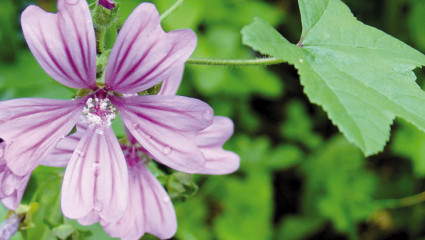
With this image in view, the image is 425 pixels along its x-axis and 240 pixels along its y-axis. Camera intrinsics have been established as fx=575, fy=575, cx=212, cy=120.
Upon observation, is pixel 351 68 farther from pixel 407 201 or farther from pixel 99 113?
pixel 407 201

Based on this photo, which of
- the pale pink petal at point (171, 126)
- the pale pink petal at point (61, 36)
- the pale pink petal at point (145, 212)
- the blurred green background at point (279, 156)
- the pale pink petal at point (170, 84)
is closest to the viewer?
the pale pink petal at point (61, 36)

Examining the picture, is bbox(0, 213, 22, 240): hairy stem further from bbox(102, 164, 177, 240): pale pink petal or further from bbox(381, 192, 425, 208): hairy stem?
bbox(381, 192, 425, 208): hairy stem

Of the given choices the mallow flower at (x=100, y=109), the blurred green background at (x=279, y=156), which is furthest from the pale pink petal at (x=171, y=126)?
the blurred green background at (x=279, y=156)

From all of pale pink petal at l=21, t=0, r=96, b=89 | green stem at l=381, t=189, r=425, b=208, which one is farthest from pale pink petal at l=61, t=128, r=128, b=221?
green stem at l=381, t=189, r=425, b=208

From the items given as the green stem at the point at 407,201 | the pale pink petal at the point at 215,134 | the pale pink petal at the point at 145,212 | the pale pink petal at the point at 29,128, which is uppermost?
the pale pink petal at the point at 29,128

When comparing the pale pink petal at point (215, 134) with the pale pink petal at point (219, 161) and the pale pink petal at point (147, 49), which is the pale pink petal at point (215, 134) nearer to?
the pale pink petal at point (219, 161)

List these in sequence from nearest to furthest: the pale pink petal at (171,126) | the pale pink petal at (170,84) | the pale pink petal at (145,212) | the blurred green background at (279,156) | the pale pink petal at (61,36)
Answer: the pale pink petal at (61,36)
the pale pink petal at (171,126)
the pale pink petal at (145,212)
the pale pink petal at (170,84)
the blurred green background at (279,156)
